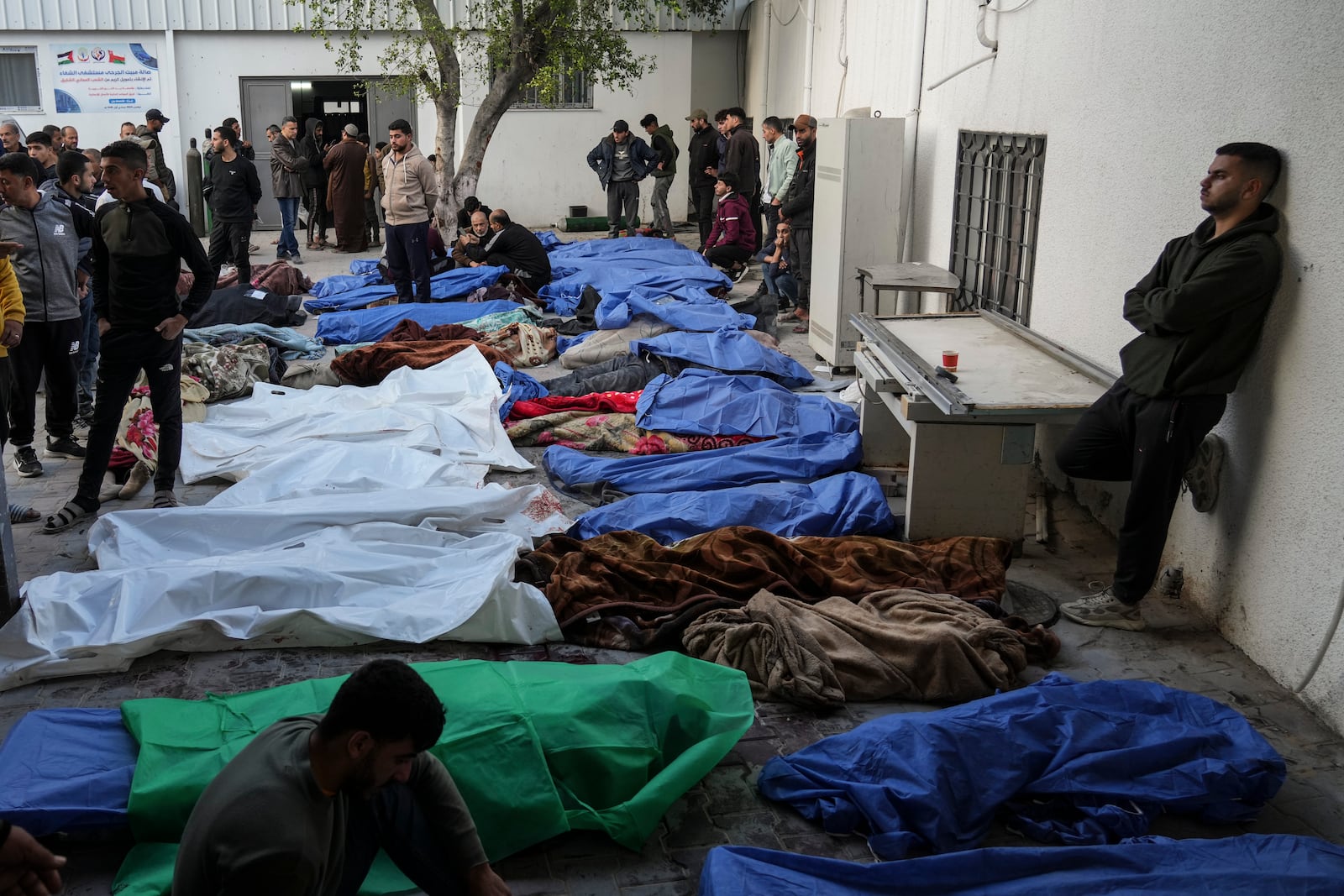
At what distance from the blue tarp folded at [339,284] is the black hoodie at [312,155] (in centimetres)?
421

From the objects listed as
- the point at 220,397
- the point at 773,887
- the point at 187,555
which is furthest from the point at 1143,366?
the point at 220,397

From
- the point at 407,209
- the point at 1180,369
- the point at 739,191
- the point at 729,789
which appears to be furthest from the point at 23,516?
the point at 739,191

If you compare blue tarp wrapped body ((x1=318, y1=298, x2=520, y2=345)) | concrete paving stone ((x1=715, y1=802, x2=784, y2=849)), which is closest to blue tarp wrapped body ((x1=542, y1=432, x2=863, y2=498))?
concrete paving stone ((x1=715, y1=802, x2=784, y2=849))

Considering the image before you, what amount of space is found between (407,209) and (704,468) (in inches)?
212

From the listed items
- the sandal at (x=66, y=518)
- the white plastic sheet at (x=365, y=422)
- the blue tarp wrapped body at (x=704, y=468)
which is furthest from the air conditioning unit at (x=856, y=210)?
the sandal at (x=66, y=518)

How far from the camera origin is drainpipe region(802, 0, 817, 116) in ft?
41.8

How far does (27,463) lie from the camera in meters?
6.19

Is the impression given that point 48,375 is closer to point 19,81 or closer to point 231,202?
point 231,202

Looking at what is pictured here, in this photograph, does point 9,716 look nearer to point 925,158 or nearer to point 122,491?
point 122,491

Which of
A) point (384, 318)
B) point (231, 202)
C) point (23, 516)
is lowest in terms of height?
point (23, 516)

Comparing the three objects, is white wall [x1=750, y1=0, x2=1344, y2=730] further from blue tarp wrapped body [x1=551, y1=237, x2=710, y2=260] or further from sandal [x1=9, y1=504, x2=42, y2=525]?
blue tarp wrapped body [x1=551, y1=237, x2=710, y2=260]

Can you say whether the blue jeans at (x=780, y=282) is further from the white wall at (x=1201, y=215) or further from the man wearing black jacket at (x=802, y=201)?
the white wall at (x=1201, y=215)

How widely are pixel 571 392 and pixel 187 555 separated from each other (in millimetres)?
3237

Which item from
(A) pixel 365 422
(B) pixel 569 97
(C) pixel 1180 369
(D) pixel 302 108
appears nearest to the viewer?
(C) pixel 1180 369
